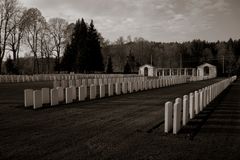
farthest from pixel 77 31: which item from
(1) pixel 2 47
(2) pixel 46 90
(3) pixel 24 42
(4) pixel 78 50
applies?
(2) pixel 46 90

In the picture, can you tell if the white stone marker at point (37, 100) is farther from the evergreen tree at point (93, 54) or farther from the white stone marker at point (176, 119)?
the evergreen tree at point (93, 54)

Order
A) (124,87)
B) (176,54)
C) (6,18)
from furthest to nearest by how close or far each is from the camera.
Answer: (176,54)
(6,18)
(124,87)

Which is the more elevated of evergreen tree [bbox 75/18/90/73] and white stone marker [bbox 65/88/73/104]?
evergreen tree [bbox 75/18/90/73]

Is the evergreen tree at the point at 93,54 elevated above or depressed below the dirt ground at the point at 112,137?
above

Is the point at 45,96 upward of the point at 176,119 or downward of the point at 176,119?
upward

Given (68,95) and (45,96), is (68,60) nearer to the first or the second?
(68,95)

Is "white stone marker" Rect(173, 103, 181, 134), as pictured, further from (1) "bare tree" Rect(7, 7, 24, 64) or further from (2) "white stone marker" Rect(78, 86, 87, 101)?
(1) "bare tree" Rect(7, 7, 24, 64)

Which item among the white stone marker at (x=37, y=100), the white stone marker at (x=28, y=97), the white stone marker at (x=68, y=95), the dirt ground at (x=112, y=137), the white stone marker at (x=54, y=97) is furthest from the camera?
the white stone marker at (x=68, y=95)

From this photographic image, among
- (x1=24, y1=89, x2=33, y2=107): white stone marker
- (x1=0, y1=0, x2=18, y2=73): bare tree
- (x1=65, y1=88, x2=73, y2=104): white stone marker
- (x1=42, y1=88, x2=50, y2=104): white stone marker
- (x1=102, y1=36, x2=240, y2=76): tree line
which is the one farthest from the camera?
(x1=102, y1=36, x2=240, y2=76): tree line

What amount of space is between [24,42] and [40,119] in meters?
51.3

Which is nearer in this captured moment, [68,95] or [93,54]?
[68,95]

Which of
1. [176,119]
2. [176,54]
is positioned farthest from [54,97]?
[176,54]

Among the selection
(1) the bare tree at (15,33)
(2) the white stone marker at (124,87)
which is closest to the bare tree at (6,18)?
(1) the bare tree at (15,33)

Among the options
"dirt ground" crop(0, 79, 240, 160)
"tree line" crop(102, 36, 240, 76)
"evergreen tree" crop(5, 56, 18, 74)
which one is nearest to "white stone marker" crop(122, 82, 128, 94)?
"dirt ground" crop(0, 79, 240, 160)
